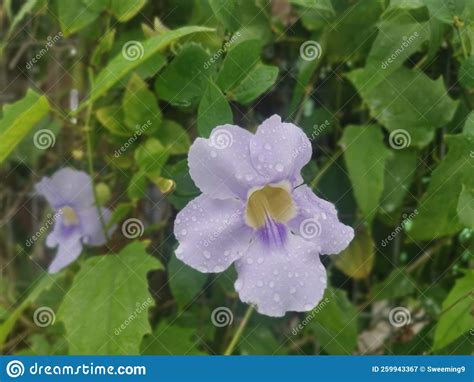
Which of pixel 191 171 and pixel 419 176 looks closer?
pixel 191 171

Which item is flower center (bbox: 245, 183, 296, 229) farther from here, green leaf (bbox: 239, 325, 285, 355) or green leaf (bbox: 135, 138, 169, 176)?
green leaf (bbox: 239, 325, 285, 355)

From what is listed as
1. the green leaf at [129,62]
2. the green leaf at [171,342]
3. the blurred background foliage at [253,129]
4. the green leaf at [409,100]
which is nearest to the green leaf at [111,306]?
the blurred background foliage at [253,129]

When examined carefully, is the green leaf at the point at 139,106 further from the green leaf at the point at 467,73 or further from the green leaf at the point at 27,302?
the green leaf at the point at 467,73

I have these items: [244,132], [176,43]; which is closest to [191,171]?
[244,132]

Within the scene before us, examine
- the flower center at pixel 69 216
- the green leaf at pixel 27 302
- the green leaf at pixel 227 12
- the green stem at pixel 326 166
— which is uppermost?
the green leaf at pixel 227 12

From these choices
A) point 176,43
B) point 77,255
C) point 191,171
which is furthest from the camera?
point 77,255

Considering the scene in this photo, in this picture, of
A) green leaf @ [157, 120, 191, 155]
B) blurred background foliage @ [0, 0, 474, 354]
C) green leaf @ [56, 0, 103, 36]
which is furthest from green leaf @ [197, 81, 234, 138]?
Answer: green leaf @ [56, 0, 103, 36]

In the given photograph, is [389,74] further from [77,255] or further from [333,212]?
[77,255]
